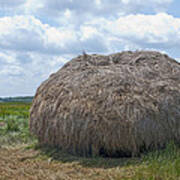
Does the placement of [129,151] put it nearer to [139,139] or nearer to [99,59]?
[139,139]

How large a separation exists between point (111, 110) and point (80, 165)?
3.88 ft

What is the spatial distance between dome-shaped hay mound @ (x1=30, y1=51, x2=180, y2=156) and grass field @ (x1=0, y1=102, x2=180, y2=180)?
25cm

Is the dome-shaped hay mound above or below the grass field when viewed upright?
above

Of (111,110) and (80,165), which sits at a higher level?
(111,110)

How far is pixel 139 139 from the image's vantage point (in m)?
7.59

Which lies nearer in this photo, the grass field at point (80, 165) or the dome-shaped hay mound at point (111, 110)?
the grass field at point (80, 165)

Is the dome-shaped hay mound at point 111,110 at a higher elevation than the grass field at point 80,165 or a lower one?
higher

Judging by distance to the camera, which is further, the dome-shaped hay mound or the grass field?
the dome-shaped hay mound

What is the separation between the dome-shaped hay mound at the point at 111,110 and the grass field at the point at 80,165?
252 millimetres

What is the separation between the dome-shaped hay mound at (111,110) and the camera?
7566 millimetres

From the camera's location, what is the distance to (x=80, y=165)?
7453 mm

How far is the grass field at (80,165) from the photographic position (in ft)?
19.9

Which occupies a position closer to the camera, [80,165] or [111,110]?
[80,165]

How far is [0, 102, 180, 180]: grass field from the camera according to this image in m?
6.05
